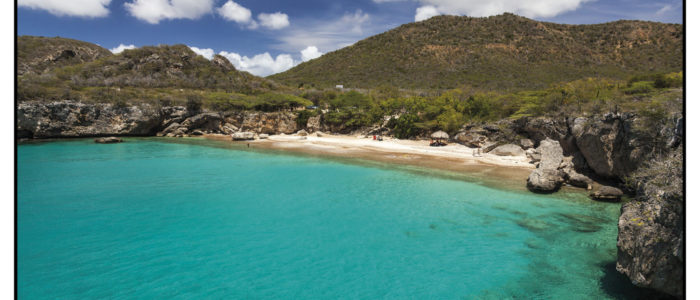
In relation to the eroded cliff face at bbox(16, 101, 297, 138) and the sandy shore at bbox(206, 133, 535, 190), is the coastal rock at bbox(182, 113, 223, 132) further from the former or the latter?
the sandy shore at bbox(206, 133, 535, 190)

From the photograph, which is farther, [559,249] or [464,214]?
[464,214]

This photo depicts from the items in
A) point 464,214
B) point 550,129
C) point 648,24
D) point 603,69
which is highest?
point 648,24

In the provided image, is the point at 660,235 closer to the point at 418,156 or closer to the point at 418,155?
the point at 418,156

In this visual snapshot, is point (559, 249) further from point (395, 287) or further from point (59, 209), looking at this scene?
point (59, 209)

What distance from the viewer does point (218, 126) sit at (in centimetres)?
4338

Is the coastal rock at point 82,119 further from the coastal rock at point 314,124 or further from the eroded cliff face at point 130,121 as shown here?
the coastal rock at point 314,124

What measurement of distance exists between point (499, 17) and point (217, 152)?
79801mm

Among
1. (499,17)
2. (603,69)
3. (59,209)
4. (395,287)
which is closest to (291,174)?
(59,209)

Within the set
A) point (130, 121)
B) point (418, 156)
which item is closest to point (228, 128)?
point (130, 121)

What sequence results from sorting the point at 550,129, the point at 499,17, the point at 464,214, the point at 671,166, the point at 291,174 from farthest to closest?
the point at 499,17, the point at 550,129, the point at 291,174, the point at 464,214, the point at 671,166

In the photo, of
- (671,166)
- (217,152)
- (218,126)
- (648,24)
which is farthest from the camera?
(648,24)

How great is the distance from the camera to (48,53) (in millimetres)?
68875

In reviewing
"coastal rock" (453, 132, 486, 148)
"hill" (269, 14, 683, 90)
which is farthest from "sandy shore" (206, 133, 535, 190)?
"hill" (269, 14, 683, 90)

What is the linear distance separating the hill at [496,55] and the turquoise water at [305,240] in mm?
43884
